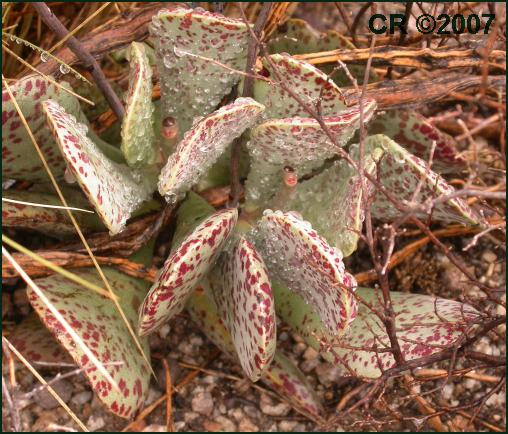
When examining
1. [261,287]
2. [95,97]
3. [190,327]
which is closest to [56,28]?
[95,97]

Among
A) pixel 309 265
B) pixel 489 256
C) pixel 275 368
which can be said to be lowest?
pixel 275 368

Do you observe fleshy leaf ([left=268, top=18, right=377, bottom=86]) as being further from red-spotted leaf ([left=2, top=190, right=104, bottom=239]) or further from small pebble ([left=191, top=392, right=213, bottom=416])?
small pebble ([left=191, top=392, right=213, bottom=416])

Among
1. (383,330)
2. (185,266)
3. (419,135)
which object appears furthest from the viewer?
(419,135)

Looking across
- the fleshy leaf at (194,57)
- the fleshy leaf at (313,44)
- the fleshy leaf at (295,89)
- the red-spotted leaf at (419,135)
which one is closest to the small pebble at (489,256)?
the red-spotted leaf at (419,135)

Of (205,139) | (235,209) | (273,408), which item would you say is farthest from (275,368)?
(205,139)

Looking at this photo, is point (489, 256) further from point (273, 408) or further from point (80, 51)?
point (80, 51)

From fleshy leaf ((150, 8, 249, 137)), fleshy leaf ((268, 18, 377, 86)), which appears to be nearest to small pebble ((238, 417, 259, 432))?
fleshy leaf ((150, 8, 249, 137))

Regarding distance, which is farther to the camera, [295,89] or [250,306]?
[295,89]
